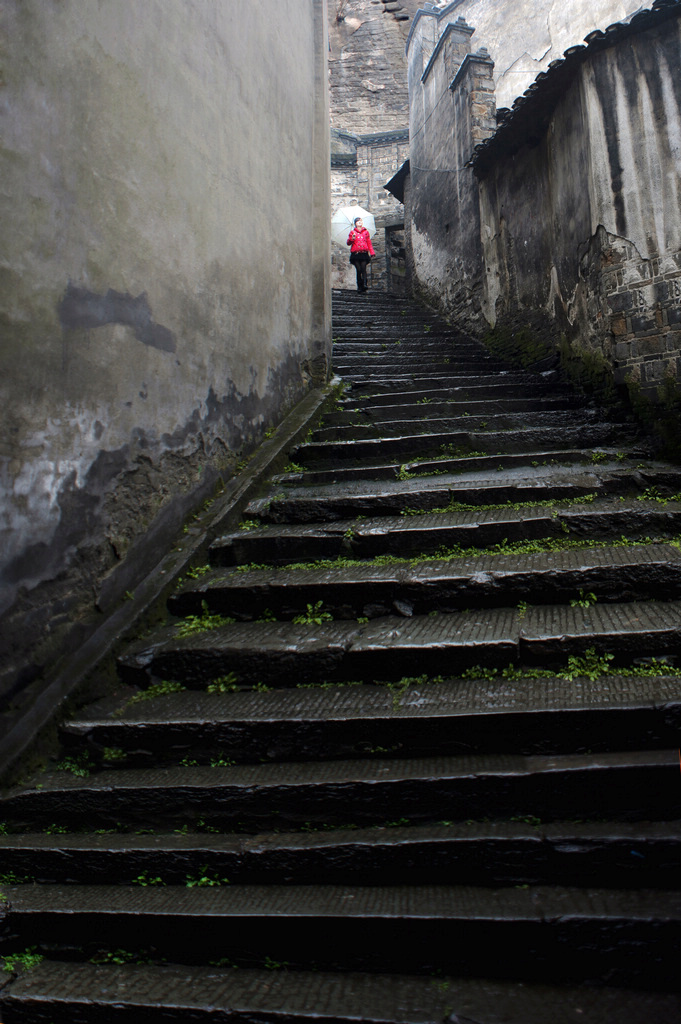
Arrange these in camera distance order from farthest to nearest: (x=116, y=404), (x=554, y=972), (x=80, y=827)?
(x=116, y=404)
(x=80, y=827)
(x=554, y=972)

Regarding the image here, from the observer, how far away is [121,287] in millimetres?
3340

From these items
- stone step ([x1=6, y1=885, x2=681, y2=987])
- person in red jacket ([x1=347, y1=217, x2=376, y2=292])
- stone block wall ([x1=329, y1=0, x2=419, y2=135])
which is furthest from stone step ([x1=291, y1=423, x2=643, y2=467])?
stone block wall ([x1=329, y1=0, x2=419, y2=135])

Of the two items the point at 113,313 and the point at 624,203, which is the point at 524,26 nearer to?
the point at 624,203

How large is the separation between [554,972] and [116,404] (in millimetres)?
2995

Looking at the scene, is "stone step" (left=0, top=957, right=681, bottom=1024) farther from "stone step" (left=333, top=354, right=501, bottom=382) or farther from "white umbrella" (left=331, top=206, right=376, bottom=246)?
"white umbrella" (left=331, top=206, right=376, bottom=246)

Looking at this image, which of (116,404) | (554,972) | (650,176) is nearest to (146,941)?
(554,972)

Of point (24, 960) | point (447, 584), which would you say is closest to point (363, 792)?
point (447, 584)

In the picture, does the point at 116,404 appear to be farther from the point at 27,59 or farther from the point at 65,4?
the point at 65,4

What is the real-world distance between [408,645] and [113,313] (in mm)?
2222

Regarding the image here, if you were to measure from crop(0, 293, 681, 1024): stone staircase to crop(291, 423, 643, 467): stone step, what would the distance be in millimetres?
1262

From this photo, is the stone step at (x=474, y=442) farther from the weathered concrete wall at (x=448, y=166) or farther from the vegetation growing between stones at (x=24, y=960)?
the weathered concrete wall at (x=448, y=166)

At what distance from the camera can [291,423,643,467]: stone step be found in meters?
5.05

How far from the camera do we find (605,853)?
210 cm

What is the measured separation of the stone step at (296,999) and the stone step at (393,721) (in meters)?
0.75
